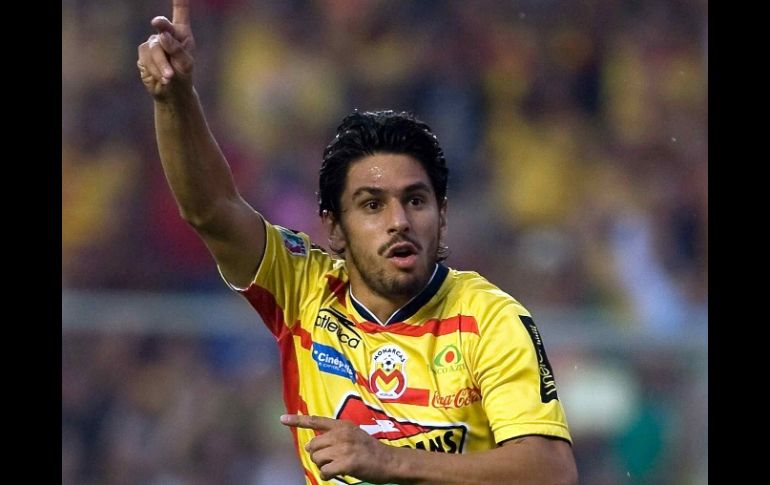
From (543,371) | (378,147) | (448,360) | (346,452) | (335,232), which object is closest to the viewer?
(346,452)

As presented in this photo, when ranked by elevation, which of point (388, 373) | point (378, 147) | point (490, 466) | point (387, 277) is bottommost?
point (490, 466)

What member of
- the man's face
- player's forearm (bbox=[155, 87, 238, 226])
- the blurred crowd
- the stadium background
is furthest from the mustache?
the blurred crowd

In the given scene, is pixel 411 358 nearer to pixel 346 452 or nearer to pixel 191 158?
pixel 346 452

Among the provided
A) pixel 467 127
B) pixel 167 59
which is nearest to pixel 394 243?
pixel 167 59

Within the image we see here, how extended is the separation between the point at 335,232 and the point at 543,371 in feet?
3.41

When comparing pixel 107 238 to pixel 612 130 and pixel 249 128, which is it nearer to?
pixel 249 128

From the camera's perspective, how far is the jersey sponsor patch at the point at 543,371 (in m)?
4.07

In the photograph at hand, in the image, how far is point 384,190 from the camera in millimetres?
4387

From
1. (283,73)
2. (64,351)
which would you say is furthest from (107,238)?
(283,73)

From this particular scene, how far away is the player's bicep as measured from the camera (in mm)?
4305

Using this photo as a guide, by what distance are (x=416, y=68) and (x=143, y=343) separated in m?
3.29

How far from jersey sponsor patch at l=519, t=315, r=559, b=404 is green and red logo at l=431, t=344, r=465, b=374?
0.88 feet

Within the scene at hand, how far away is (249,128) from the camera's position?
9117mm
